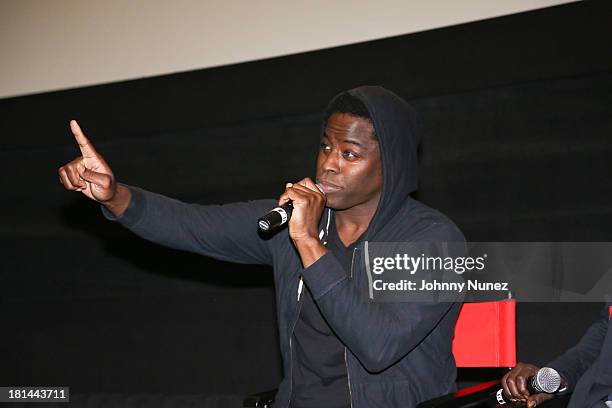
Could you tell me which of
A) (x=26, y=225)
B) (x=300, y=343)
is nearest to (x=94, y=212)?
(x=26, y=225)

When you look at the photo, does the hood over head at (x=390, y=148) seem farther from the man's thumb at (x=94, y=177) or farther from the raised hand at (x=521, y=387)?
the man's thumb at (x=94, y=177)

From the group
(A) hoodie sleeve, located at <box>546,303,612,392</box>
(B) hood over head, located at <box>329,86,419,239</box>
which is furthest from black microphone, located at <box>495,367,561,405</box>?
(B) hood over head, located at <box>329,86,419,239</box>

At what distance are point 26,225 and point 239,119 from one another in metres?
1.43

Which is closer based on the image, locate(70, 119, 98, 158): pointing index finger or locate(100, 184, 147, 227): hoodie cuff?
locate(70, 119, 98, 158): pointing index finger

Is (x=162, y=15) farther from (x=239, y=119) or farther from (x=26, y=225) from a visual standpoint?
(x=26, y=225)

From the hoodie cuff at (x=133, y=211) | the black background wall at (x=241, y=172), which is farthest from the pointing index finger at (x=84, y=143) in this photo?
the black background wall at (x=241, y=172)

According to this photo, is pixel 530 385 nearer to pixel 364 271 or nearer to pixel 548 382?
pixel 548 382

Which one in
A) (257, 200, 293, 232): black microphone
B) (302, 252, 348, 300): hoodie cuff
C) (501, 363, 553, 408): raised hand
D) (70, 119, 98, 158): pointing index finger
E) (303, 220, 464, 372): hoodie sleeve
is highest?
(70, 119, 98, 158): pointing index finger

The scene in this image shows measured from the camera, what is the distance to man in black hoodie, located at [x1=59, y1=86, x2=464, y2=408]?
182 cm

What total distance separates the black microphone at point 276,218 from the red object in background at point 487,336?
2.66 ft

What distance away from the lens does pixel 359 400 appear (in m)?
1.88

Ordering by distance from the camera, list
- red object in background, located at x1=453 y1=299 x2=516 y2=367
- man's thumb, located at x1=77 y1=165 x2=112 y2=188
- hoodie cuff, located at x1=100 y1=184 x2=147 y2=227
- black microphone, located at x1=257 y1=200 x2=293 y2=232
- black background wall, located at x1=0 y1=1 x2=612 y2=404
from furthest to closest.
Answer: black background wall, located at x1=0 y1=1 x2=612 y2=404 → red object in background, located at x1=453 y1=299 x2=516 y2=367 → hoodie cuff, located at x1=100 y1=184 x2=147 y2=227 → man's thumb, located at x1=77 y1=165 x2=112 y2=188 → black microphone, located at x1=257 y1=200 x2=293 y2=232

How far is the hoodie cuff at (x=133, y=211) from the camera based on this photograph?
79.1 inches

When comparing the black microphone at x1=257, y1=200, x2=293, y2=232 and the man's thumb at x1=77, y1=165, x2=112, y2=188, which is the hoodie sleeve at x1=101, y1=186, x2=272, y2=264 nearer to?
the man's thumb at x1=77, y1=165, x2=112, y2=188
